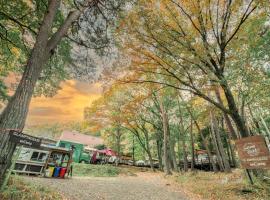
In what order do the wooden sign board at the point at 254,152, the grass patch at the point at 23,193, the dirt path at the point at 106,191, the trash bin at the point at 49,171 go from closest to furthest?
1. the grass patch at the point at 23,193
2. the wooden sign board at the point at 254,152
3. the dirt path at the point at 106,191
4. the trash bin at the point at 49,171

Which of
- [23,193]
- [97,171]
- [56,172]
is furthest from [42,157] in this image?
[23,193]

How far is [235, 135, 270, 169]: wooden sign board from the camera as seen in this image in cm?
643

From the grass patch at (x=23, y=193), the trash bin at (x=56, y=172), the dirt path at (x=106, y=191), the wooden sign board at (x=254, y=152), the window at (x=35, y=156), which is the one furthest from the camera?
the window at (x=35, y=156)

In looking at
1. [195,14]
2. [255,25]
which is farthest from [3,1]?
[255,25]

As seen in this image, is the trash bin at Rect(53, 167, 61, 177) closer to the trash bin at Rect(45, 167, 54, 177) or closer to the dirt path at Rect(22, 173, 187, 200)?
the trash bin at Rect(45, 167, 54, 177)

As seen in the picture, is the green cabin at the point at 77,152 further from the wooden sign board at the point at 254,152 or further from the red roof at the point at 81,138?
the wooden sign board at the point at 254,152

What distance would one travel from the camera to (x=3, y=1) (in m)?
6.38

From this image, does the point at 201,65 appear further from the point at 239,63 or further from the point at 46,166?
the point at 46,166

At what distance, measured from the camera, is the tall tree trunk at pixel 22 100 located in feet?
13.9

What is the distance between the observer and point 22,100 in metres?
4.54

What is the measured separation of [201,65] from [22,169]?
11160 millimetres

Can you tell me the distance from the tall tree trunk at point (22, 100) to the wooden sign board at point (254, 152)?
7.09 metres

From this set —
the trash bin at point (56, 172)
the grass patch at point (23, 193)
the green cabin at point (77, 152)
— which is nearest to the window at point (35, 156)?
the trash bin at point (56, 172)

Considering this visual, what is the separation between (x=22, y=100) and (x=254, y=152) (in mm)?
7332
